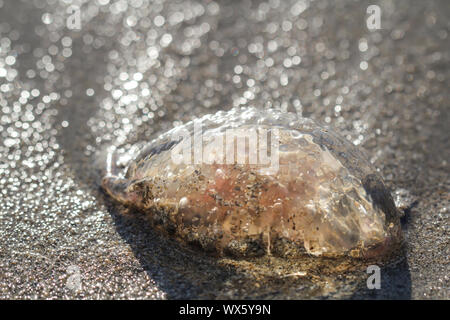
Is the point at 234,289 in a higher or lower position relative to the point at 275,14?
lower

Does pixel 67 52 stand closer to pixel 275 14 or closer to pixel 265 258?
pixel 275 14

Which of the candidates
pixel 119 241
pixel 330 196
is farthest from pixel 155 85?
pixel 330 196
